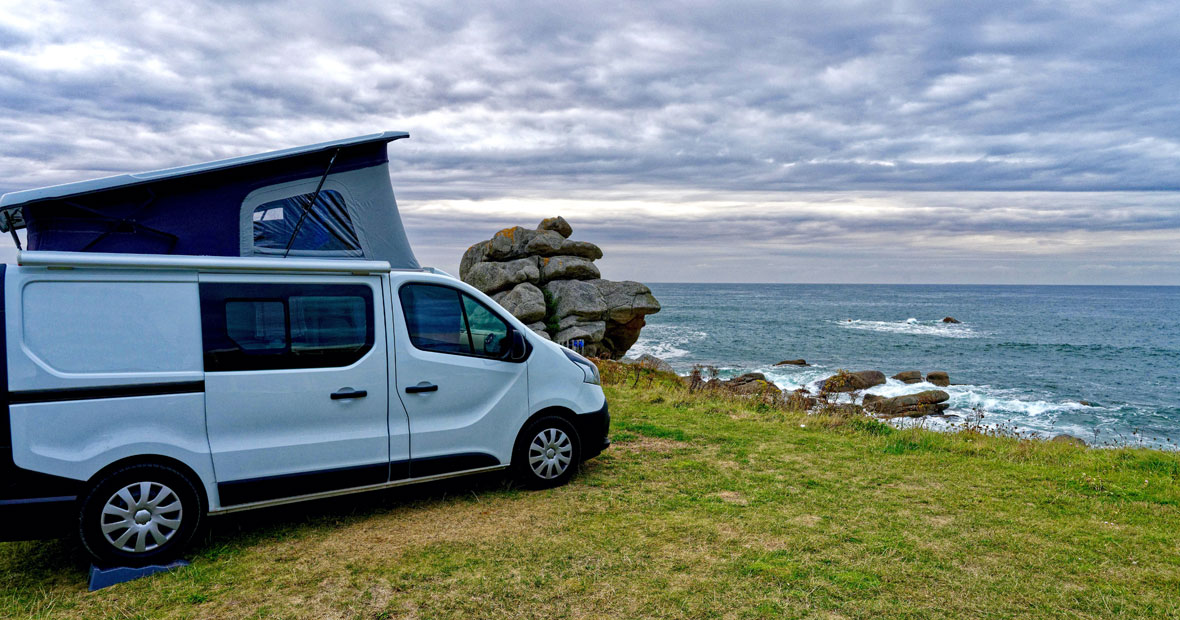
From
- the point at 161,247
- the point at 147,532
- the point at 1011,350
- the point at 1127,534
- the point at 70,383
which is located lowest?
the point at 1011,350

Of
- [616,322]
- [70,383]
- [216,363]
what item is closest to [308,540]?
[216,363]

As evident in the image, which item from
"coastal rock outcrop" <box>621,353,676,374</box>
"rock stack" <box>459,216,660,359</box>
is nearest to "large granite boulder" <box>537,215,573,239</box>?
"rock stack" <box>459,216,660,359</box>

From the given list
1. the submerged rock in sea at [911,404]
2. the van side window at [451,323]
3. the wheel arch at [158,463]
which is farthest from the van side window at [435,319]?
the submerged rock in sea at [911,404]

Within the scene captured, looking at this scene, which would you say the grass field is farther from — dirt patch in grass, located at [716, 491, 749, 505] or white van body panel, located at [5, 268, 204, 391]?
white van body panel, located at [5, 268, 204, 391]

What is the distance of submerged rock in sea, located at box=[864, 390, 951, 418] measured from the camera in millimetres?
22359

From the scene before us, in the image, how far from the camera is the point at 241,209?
19.7ft

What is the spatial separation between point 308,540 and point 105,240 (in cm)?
284

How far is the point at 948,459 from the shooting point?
27.4ft

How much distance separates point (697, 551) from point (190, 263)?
4.30 meters

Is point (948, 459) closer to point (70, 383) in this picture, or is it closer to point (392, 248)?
point (392, 248)

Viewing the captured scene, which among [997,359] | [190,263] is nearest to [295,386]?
[190,263]

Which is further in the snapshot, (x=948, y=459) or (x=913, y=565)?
(x=948, y=459)

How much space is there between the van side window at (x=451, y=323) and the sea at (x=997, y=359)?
9186 millimetres

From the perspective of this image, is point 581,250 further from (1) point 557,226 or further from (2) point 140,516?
(2) point 140,516
